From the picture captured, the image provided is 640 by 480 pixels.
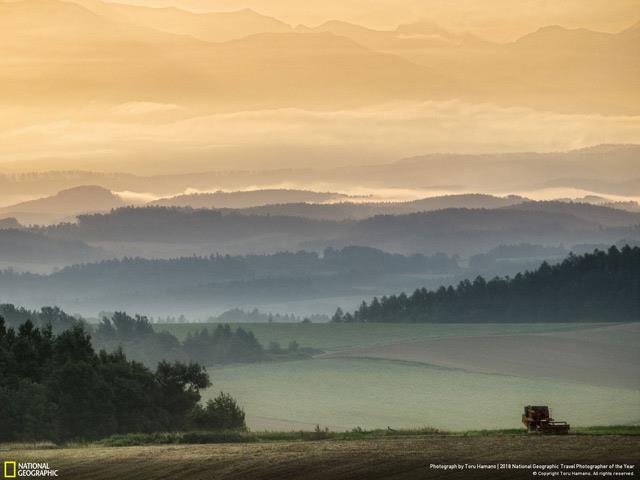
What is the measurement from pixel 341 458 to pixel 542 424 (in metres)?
17.1

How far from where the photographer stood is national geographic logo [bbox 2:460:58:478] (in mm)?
80000

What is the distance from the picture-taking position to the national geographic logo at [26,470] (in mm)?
80000

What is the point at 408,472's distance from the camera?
2923 inches

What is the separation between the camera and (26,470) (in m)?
81.5

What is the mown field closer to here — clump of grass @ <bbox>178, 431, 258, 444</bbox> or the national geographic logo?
the national geographic logo

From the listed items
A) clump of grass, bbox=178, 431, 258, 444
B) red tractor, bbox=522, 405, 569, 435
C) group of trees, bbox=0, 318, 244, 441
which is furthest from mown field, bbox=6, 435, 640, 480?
group of trees, bbox=0, 318, 244, 441

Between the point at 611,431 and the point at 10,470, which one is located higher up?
the point at 611,431

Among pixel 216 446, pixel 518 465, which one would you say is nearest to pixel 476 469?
pixel 518 465

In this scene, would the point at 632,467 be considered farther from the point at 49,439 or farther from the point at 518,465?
the point at 49,439

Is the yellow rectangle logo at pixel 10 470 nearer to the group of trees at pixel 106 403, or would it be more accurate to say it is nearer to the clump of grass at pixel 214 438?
the clump of grass at pixel 214 438

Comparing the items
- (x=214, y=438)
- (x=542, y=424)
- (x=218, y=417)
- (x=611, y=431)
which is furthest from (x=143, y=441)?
(x=611, y=431)

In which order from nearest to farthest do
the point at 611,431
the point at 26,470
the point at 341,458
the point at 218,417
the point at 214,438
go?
the point at 341,458, the point at 26,470, the point at 611,431, the point at 214,438, the point at 218,417

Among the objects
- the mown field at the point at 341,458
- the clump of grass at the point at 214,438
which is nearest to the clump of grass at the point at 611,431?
the mown field at the point at 341,458

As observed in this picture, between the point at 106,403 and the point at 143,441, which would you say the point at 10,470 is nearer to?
the point at 143,441
